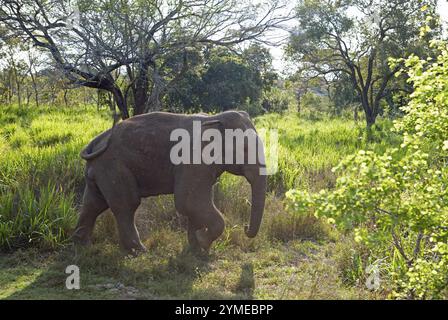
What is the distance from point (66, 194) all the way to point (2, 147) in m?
2.85

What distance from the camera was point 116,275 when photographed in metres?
5.02

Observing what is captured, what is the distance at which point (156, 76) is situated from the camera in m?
9.98

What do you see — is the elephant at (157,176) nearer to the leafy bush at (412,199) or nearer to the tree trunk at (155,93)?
the leafy bush at (412,199)

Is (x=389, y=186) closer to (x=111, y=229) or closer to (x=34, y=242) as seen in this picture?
(x=111, y=229)

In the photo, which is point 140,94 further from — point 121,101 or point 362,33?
point 362,33

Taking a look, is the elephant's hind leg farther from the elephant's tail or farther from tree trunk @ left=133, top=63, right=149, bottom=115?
tree trunk @ left=133, top=63, right=149, bottom=115

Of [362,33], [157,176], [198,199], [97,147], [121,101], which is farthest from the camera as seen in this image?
[362,33]

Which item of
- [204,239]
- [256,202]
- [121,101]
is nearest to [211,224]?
[204,239]

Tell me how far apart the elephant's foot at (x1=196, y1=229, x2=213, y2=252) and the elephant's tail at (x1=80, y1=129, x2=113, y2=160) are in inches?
58.2

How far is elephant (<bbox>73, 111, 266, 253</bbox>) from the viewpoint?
5.30 meters

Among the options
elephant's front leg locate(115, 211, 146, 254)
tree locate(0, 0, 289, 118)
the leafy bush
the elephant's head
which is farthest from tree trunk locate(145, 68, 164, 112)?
the leafy bush

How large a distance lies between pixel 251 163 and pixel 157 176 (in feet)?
3.67

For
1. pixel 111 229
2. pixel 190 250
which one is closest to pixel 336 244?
pixel 190 250

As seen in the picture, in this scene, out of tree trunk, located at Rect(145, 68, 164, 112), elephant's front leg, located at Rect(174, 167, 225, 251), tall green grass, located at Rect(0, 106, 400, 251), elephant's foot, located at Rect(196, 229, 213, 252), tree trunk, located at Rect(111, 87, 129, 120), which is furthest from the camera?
tree trunk, located at Rect(111, 87, 129, 120)
